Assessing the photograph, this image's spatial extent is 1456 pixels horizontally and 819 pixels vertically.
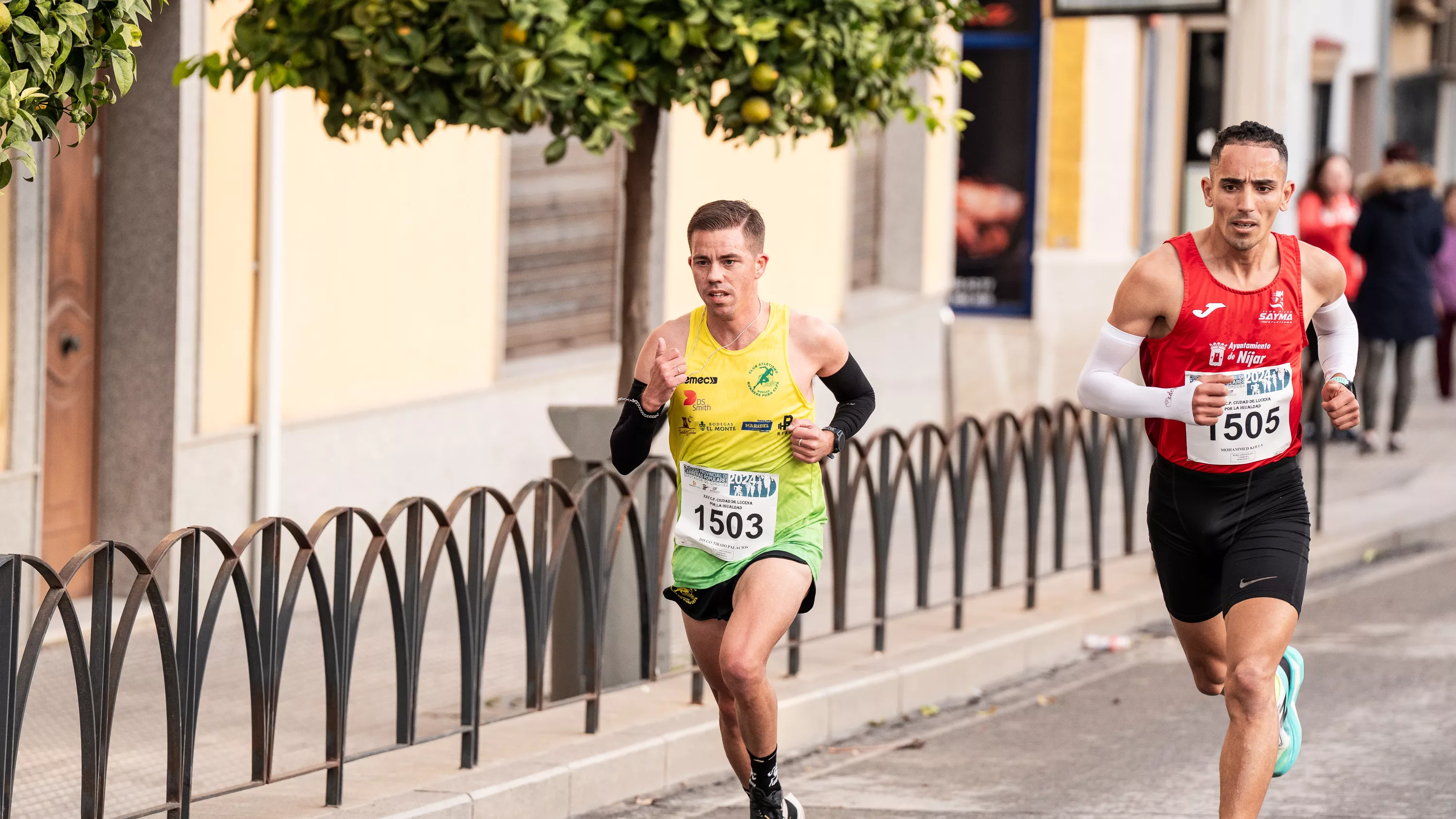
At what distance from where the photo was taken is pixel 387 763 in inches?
255

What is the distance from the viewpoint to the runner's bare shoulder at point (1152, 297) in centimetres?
542

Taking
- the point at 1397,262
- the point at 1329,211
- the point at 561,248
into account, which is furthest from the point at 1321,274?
the point at 1397,262

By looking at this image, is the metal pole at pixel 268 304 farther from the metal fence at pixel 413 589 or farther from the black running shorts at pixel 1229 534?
the black running shorts at pixel 1229 534

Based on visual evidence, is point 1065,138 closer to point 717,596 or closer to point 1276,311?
point 1276,311

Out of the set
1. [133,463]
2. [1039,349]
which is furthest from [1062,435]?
[1039,349]

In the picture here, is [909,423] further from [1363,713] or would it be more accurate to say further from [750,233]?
[750,233]

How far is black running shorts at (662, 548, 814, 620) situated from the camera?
18.5ft

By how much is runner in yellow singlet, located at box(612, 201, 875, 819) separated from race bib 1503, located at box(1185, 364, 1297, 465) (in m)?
0.95

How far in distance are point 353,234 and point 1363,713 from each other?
507 cm

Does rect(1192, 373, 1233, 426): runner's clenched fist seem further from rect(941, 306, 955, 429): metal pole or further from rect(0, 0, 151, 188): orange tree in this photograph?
rect(941, 306, 955, 429): metal pole

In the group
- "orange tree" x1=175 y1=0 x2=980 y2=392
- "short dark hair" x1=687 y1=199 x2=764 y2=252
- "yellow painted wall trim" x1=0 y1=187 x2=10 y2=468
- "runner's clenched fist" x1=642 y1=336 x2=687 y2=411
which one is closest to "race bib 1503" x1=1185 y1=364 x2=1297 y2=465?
"short dark hair" x1=687 y1=199 x2=764 y2=252

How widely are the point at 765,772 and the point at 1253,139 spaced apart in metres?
2.12

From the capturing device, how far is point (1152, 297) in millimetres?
5426

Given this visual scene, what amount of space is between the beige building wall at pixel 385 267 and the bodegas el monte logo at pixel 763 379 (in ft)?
14.8
